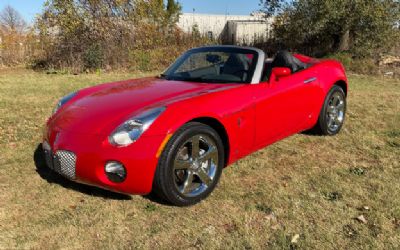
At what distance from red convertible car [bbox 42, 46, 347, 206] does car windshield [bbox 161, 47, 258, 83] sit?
1 centimetres

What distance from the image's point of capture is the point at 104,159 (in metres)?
2.92

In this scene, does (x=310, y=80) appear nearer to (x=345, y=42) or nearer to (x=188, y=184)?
(x=188, y=184)

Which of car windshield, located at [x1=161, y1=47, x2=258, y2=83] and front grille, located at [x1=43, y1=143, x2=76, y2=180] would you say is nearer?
front grille, located at [x1=43, y1=143, x2=76, y2=180]

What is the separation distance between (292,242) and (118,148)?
148cm

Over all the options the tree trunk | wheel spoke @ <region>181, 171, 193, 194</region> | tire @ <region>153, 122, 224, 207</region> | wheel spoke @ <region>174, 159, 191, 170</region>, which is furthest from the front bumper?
the tree trunk

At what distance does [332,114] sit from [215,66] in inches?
76.6

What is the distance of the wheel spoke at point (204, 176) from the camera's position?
330 cm

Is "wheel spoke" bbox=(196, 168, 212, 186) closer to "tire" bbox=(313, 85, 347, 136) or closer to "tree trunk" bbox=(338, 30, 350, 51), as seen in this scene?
"tire" bbox=(313, 85, 347, 136)

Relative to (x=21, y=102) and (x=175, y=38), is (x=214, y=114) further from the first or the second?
(x=175, y=38)

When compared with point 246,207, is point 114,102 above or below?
above

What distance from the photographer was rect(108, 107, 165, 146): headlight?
9.63 feet

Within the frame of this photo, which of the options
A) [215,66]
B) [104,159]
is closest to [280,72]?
[215,66]

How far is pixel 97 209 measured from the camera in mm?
3168

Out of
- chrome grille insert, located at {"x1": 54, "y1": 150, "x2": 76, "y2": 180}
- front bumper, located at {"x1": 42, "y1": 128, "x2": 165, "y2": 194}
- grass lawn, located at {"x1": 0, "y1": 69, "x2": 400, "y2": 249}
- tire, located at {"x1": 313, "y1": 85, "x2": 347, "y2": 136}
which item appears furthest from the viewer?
tire, located at {"x1": 313, "y1": 85, "x2": 347, "y2": 136}
